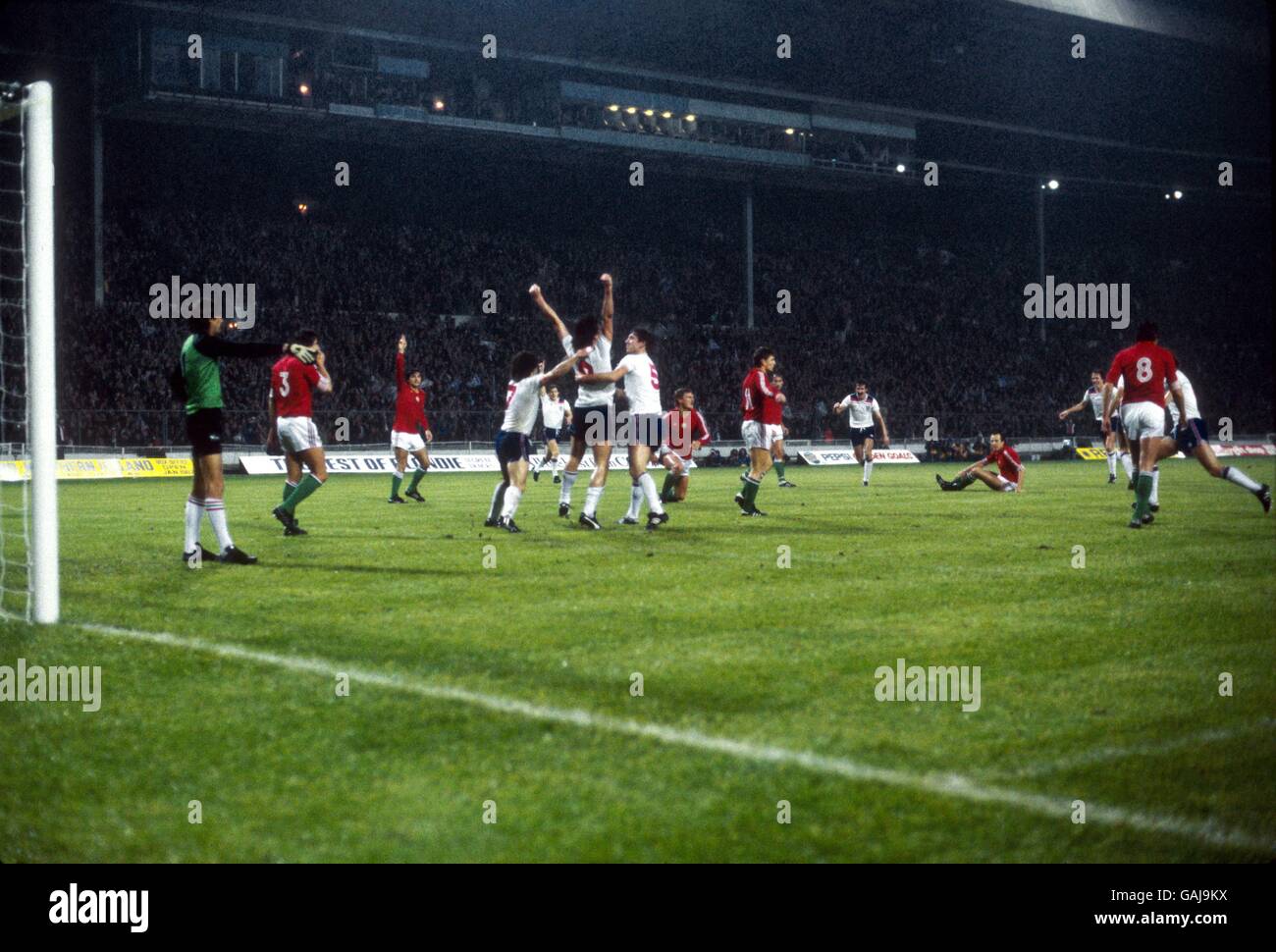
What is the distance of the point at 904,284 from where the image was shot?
5472 cm

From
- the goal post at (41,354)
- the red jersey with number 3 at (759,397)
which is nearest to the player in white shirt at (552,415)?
the red jersey with number 3 at (759,397)

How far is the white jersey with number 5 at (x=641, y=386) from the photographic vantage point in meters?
15.2


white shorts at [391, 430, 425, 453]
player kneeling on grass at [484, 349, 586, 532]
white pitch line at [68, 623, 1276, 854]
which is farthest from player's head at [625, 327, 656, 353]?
white pitch line at [68, 623, 1276, 854]

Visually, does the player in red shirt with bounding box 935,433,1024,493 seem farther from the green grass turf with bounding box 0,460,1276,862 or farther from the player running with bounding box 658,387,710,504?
the green grass turf with bounding box 0,460,1276,862

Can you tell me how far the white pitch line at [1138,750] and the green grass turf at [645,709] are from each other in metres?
0.02

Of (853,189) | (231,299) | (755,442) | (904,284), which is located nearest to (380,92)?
(231,299)

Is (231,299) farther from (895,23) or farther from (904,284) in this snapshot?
(904,284)

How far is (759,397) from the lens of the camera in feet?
58.4

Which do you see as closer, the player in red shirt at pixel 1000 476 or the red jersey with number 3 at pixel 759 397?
the red jersey with number 3 at pixel 759 397

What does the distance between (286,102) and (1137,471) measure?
3228cm

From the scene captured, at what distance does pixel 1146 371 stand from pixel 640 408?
615 cm

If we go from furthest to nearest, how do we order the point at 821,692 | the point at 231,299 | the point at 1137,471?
the point at 231,299 < the point at 1137,471 < the point at 821,692

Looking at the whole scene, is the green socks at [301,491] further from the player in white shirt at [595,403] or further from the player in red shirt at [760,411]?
the player in red shirt at [760,411]

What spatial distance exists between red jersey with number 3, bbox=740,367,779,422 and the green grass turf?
6.26m
